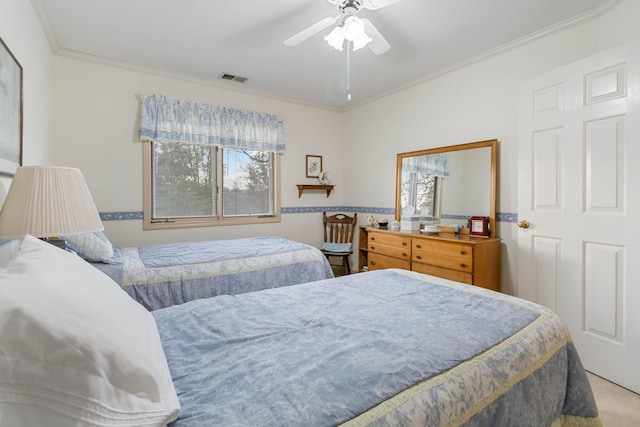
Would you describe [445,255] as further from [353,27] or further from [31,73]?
[31,73]

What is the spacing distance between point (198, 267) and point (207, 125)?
6.28 feet

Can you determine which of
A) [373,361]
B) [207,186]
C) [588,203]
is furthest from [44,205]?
[588,203]

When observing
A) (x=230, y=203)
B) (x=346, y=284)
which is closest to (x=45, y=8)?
(x=230, y=203)

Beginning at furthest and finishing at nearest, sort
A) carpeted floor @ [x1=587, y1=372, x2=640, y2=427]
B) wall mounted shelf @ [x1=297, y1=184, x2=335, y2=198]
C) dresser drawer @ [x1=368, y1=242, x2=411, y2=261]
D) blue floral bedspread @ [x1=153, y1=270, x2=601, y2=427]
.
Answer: wall mounted shelf @ [x1=297, y1=184, x2=335, y2=198]
dresser drawer @ [x1=368, y1=242, x2=411, y2=261]
carpeted floor @ [x1=587, y1=372, x2=640, y2=427]
blue floral bedspread @ [x1=153, y1=270, x2=601, y2=427]

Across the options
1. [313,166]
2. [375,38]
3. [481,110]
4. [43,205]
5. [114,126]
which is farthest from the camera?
[313,166]

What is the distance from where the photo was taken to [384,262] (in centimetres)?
356

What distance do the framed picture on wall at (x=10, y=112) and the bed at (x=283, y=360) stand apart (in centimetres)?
90

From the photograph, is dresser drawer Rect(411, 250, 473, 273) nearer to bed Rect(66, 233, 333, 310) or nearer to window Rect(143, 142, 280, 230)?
bed Rect(66, 233, 333, 310)

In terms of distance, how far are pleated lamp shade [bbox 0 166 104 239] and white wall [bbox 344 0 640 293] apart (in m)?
3.16

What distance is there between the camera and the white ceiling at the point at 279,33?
2287 millimetres

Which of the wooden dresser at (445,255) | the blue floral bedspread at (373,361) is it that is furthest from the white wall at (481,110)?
the blue floral bedspread at (373,361)

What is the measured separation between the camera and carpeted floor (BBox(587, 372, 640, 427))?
1738 millimetres

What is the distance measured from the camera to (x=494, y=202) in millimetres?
2959

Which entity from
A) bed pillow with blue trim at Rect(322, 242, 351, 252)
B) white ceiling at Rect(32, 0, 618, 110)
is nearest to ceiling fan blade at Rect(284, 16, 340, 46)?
white ceiling at Rect(32, 0, 618, 110)
